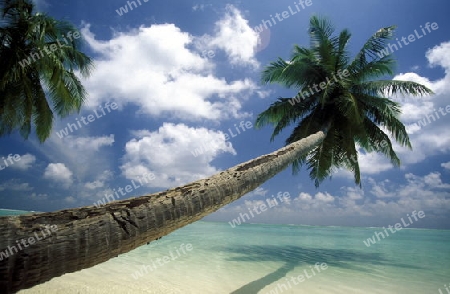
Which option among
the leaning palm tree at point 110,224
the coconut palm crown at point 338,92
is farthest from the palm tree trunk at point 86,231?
the coconut palm crown at point 338,92

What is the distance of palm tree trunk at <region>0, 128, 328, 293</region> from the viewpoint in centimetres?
134

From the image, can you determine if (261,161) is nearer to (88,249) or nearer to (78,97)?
(88,249)

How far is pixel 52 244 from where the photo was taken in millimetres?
1482

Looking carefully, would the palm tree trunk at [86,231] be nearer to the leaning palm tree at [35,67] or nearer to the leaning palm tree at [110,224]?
the leaning palm tree at [110,224]

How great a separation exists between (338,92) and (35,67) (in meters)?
13.7

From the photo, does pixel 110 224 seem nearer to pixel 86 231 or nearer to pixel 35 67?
pixel 86 231

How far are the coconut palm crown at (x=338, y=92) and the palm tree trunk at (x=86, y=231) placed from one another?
8.41 meters

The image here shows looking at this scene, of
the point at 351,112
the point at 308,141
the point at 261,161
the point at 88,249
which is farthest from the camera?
the point at 351,112

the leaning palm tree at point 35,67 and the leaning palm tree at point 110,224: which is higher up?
the leaning palm tree at point 35,67

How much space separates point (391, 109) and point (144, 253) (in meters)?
12.1

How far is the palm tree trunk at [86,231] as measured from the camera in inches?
52.9

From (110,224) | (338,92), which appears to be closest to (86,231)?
(110,224)

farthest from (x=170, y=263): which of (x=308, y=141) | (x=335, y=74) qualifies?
(x=335, y=74)

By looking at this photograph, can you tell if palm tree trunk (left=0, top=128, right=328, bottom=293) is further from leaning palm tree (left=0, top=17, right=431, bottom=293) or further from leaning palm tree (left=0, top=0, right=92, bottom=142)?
leaning palm tree (left=0, top=0, right=92, bottom=142)
